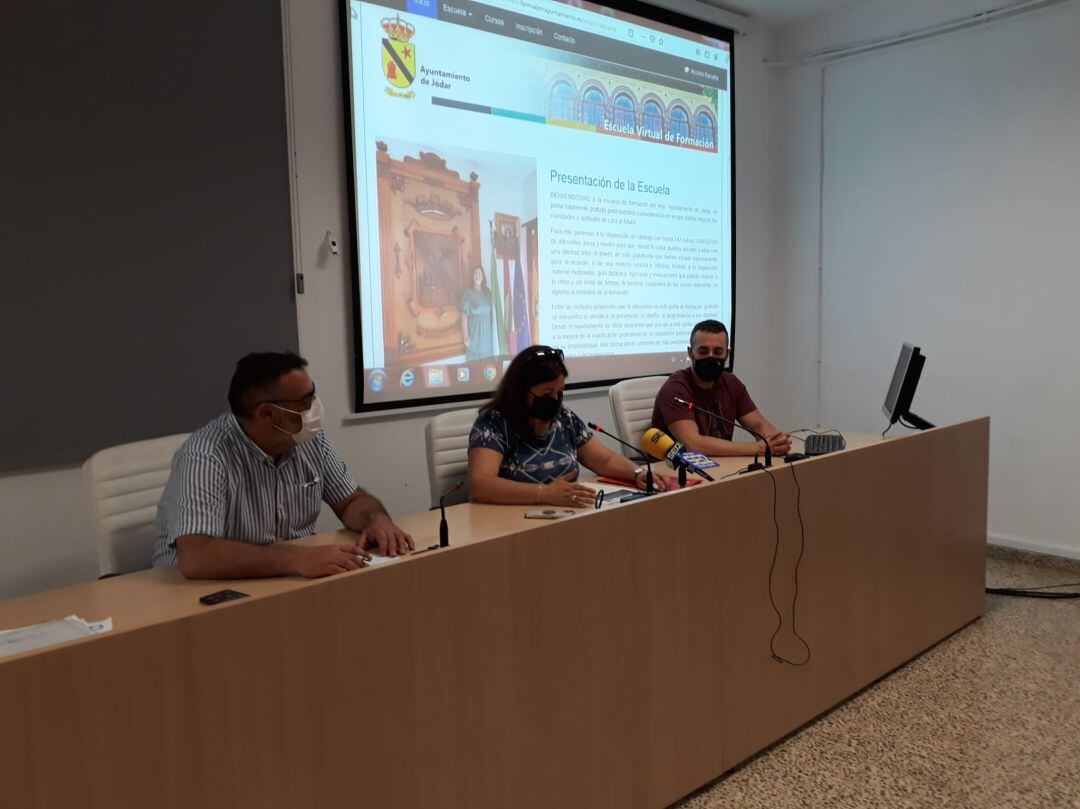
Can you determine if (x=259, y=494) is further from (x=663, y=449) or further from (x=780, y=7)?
(x=780, y=7)

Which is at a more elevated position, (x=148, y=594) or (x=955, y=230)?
(x=955, y=230)

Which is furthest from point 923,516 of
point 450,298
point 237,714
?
point 237,714

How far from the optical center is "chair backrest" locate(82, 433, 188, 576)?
84.2 inches

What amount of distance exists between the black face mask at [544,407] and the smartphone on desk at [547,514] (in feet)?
1.39

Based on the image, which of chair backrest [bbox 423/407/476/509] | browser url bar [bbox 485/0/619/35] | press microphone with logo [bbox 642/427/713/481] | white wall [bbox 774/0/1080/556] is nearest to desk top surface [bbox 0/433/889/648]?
press microphone with logo [bbox 642/427/713/481]

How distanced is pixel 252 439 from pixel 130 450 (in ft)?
1.56

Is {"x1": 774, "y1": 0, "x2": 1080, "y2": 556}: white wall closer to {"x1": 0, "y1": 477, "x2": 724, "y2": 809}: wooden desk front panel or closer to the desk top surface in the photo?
{"x1": 0, "y1": 477, "x2": 724, "y2": 809}: wooden desk front panel

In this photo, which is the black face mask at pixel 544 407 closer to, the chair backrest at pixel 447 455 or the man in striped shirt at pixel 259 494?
the chair backrest at pixel 447 455

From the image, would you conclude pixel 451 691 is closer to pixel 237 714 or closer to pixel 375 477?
pixel 237 714

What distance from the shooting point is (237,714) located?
4.42 ft

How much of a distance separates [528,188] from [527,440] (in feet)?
5.46

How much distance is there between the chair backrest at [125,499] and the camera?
214 cm

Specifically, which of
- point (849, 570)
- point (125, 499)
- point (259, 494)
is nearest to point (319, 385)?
point (125, 499)

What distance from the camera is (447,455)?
2.87m
